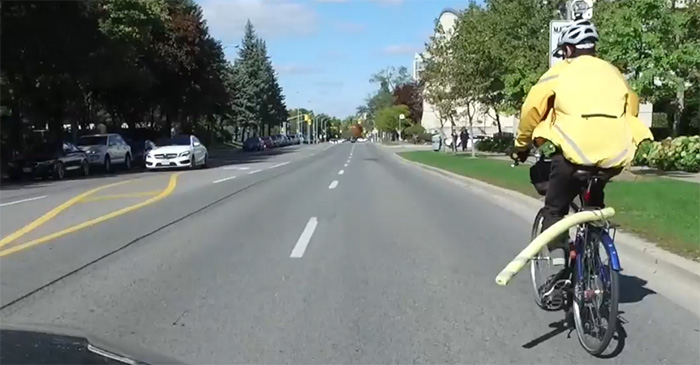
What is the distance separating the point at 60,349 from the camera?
2.94 meters

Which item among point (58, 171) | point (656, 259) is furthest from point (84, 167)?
point (656, 259)

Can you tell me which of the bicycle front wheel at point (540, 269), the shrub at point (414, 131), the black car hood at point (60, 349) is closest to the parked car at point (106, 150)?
the bicycle front wheel at point (540, 269)

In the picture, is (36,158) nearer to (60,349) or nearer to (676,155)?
(676,155)

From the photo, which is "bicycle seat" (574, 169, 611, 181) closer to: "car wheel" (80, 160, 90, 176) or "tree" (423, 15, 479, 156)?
"car wheel" (80, 160, 90, 176)

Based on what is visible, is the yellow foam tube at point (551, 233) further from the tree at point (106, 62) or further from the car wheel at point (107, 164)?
the car wheel at point (107, 164)

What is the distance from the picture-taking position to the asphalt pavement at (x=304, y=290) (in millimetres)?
5961

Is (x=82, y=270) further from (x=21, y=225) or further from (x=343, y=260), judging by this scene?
(x=21, y=225)

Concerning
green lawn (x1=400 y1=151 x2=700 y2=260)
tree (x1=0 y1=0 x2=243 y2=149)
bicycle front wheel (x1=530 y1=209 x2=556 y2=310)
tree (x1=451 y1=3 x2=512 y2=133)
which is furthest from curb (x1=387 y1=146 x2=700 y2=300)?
tree (x1=451 y1=3 x2=512 y2=133)

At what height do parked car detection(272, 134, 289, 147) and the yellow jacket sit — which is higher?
the yellow jacket

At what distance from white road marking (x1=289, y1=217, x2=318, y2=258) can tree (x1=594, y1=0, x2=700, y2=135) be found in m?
12.7

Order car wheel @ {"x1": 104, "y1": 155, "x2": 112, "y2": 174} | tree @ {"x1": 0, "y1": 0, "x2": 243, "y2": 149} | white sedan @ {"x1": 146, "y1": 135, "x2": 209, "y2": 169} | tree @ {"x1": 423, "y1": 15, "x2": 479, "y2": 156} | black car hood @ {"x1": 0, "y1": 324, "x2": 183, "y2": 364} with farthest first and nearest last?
tree @ {"x1": 423, "y1": 15, "x2": 479, "y2": 156} < car wheel @ {"x1": 104, "y1": 155, "x2": 112, "y2": 174} < white sedan @ {"x1": 146, "y1": 135, "x2": 209, "y2": 169} < tree @ {"x1": 0, "y1": 0, "x2": 243, "y2": 149} < black car hood @ {"x1": 0, "y1": 324, "x2": 183, "y2": 364}

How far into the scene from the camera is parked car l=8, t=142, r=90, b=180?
29656 mm

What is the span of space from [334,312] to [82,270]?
350 centimetres

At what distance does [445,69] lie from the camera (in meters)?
41.3
